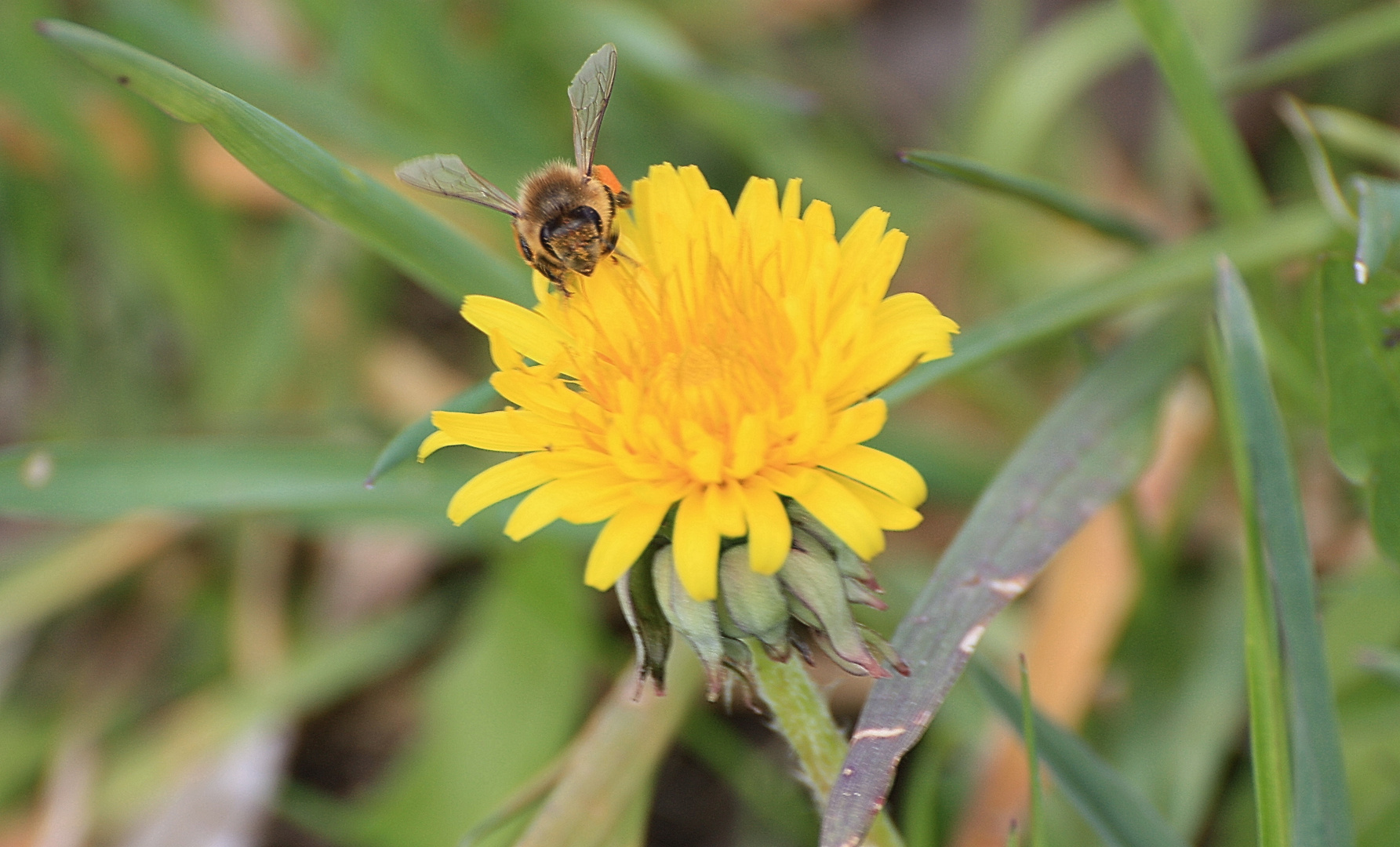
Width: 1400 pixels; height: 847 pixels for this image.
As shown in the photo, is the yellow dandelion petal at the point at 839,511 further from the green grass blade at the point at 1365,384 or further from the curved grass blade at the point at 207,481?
the curved grass blade at the point at 207,481

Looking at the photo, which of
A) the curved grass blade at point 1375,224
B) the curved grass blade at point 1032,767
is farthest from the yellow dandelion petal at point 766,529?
the curved grass blade at point 1375,224

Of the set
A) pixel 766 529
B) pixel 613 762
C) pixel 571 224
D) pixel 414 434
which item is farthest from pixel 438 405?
pixel 766 529

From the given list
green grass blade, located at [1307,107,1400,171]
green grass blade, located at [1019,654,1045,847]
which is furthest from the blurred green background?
green grass blade, located at [1019,654,1045,847]

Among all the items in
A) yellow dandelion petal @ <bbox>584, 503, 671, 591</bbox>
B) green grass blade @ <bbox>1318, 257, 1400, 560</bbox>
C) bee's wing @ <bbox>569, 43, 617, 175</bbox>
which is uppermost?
green grass blade @ <bbox>1318, 257, 1400, 560</bbox>

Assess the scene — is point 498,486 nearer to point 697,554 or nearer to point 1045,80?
point 697,554

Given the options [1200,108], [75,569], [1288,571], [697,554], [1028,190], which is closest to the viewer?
[697,554]

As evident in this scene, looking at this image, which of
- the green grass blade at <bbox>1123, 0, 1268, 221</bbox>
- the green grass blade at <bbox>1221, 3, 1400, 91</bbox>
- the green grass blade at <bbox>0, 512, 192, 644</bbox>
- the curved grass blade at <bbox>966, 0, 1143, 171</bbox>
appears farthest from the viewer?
the curved grass blade at <bbox>966, 0, 1143, 171</bbox>

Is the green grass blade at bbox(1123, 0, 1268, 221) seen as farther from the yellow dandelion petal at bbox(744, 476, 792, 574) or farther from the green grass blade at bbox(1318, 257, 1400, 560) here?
the yellow dandelion petal at bbox(744, 476, 792, 574)
